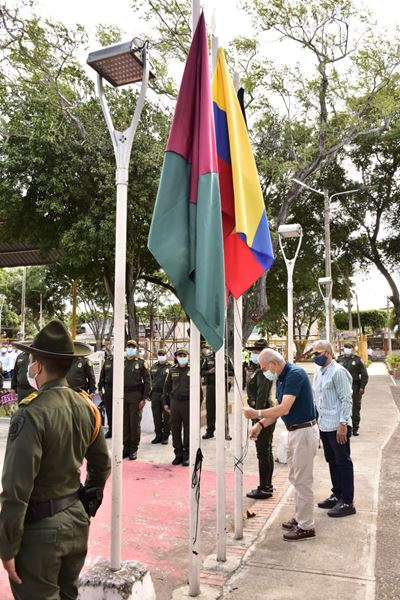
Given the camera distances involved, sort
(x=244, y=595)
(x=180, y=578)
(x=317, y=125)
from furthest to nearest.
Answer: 1. (x=317, y=125)
2. (x=180, y=578)
3. (x=244, y=595)

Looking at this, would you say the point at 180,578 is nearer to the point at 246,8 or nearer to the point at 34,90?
the point at 34,90

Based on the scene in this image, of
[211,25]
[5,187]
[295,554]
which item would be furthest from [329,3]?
[295,554]

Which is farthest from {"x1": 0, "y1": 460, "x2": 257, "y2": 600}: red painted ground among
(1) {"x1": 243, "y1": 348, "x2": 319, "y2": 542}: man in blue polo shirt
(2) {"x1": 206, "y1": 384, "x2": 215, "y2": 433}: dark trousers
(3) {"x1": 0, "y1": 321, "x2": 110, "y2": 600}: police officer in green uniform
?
(2) {"x1": 206, "y1": 384, "x2": 215, "y2": 433}: dark trousers

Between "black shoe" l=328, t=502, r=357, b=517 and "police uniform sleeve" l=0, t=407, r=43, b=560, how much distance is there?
14.1ft

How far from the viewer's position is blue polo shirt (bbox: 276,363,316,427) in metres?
5.33

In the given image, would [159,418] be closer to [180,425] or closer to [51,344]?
[180,425]

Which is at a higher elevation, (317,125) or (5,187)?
(317,125)

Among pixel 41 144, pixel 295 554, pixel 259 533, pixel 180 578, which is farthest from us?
pixel 41 144

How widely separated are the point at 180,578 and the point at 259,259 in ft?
9.00

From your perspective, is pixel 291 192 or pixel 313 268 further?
pixel 313 268

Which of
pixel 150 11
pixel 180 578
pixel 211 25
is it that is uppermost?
pixel 150 11

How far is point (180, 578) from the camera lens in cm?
456

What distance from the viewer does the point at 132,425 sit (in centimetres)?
933

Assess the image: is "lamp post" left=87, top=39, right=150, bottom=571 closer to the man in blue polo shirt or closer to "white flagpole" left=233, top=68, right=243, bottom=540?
"white flagpole" left=233, top=68, right=243, bottom=540
